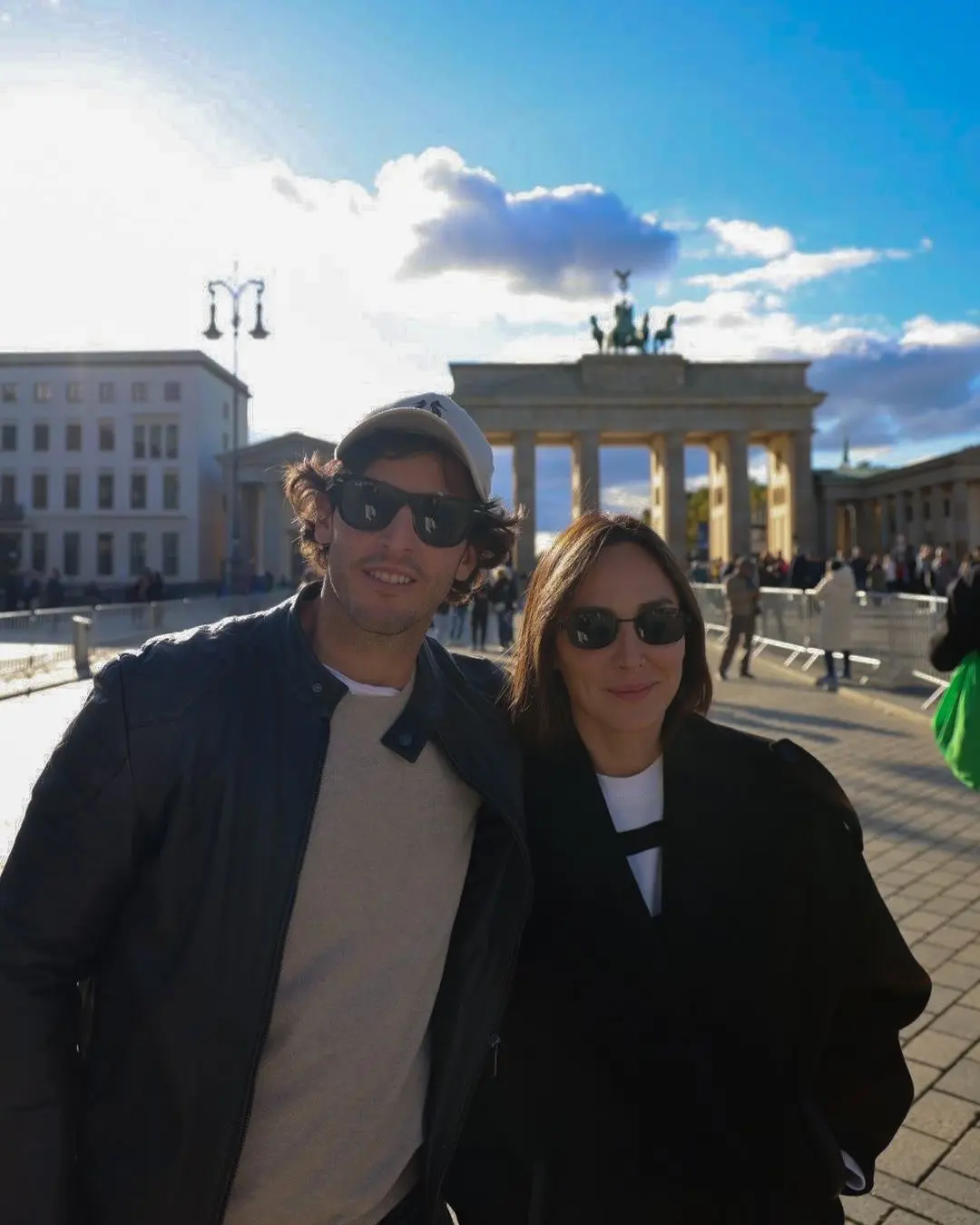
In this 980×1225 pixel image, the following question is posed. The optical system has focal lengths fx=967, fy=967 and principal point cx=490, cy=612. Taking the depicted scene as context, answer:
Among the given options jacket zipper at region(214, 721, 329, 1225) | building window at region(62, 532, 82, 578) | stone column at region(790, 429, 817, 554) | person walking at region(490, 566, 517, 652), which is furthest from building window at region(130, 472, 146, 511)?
jacket zipper at region(214, 721, 329, 1225)

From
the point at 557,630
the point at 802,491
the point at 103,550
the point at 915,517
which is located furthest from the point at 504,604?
the point at 103,550

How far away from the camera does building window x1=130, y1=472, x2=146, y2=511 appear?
227 feet

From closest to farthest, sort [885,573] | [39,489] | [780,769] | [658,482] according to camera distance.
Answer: [780,769] < [885,573] < [658,482] < [39,489]

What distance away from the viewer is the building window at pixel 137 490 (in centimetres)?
6906

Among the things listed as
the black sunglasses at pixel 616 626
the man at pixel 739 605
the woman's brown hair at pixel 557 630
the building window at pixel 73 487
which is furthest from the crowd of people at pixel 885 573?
the building window at pixel 73 487

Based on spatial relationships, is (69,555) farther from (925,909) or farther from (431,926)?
(431,926)

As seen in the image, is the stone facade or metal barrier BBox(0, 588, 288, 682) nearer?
metal barrier BBox(0, 588, 288, 682)

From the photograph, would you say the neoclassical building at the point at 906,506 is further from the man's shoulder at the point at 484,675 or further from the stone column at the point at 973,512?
the man's shoulder at the point at 484,675

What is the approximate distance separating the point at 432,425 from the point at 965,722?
366 centimetres

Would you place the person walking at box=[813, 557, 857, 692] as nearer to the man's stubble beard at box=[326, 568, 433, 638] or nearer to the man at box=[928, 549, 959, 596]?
the man at box=[928, 549, 959, 596]

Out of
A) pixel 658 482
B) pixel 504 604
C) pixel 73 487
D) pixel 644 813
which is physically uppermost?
pixel 73 487

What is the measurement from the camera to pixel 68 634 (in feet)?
67.9

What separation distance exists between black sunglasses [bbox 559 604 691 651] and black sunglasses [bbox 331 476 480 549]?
36 cm

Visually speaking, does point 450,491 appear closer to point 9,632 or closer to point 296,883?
point 296,883
